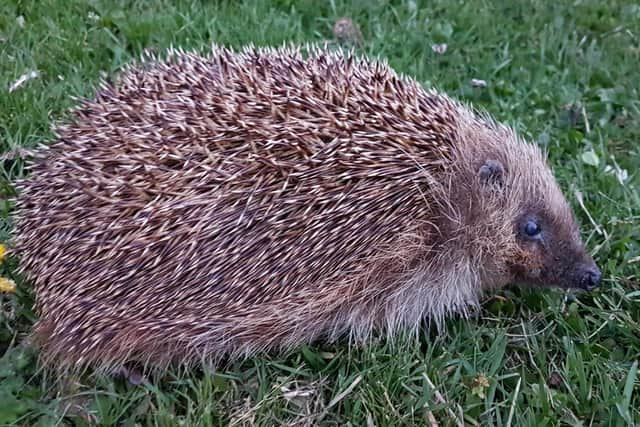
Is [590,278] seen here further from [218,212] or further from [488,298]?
[218,212]

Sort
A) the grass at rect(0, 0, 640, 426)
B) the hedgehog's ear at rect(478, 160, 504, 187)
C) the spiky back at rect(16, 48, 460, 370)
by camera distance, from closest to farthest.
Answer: the spiky back at rect(16, 48, 460, 370)
the grass at rect(0, 0, 640, 426)
the hedgehog's ear at rect(478, 160, 504, 187)

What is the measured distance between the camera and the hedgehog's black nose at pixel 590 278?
Result: 3.44m

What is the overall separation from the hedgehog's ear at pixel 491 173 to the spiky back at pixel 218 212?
196 mm

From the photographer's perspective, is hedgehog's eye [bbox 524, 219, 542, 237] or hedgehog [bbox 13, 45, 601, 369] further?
hedgehog's eye [bbox 524, 219, 542, 237]

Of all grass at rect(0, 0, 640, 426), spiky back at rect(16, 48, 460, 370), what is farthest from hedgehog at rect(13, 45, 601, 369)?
grass at rect(0, 0, 640, 426)

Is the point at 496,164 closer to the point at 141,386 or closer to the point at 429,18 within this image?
the point at 141,386

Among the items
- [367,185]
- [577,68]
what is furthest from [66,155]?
[577,68]

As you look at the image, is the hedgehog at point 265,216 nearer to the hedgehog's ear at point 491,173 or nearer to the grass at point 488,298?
the hedgehog's ear at point 491,173

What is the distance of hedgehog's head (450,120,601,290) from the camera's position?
3402 mm

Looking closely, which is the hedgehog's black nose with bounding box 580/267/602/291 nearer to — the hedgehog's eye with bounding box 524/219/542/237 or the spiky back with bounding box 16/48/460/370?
the hedgehog's eye with bounding box 524/219/542/237

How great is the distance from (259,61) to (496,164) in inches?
45.5

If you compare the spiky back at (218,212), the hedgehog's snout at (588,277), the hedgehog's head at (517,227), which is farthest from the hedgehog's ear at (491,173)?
the hedgehog's snout at (588,277)

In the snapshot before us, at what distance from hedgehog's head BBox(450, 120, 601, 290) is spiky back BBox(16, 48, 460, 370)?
0.77 ft

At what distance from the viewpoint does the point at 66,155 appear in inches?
124
